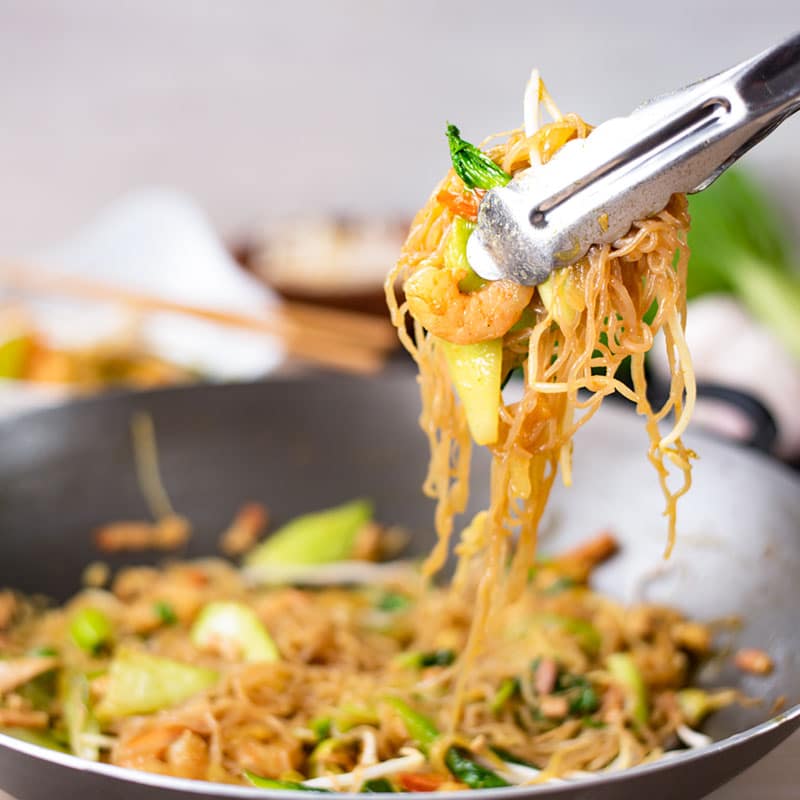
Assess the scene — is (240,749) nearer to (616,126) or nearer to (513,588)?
(513,588)

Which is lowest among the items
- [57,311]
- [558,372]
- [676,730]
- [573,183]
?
[676,730]

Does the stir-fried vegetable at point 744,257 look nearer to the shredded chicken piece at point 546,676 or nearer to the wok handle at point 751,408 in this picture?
the wok handle at point 751,408

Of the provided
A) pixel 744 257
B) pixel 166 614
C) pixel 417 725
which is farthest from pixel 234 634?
pixel 744 257

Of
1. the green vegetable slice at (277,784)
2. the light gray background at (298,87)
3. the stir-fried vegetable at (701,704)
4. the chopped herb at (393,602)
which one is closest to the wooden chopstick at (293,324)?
the chopped herb at (393,602)

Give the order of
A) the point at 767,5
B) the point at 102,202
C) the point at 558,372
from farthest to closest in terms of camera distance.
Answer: the point at 102,202, the point at 767,5, the point at 558,372

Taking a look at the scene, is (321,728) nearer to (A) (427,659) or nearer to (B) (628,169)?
(A) (427,659)

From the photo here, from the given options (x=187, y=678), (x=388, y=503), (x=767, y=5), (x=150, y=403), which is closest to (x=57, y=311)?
(x=150, y=403)

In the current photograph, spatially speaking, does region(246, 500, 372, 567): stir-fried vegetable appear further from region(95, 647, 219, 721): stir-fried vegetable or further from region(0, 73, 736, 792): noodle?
region(95, 647, 219, 721): stir-fried vegetable
